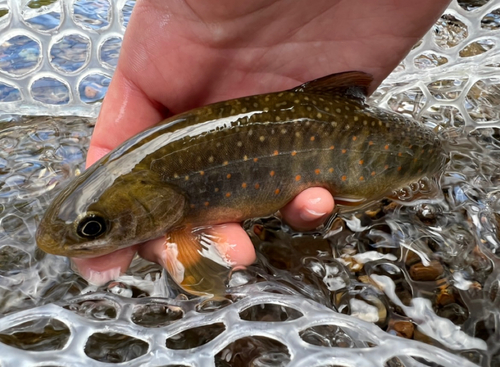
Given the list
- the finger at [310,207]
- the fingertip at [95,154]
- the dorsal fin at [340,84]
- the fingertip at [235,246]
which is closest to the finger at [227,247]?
the fingertip at [235,246]

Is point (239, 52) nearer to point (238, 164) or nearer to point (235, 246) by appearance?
point (238, 164)

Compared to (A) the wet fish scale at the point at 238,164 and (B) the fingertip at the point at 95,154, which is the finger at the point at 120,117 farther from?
(A) the wet fish scale at the point at 238,164

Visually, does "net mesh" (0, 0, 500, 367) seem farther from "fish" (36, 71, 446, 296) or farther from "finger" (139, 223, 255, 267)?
"fish" (36, 71, 446, 296)

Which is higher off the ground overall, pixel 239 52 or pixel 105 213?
pixel 239 52

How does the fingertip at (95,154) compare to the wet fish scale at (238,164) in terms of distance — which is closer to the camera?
the wet fish scale at (238,164)

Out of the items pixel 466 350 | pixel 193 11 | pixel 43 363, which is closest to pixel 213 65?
pixel 193 11

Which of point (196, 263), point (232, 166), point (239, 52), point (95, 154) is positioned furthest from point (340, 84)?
point (95, 154)

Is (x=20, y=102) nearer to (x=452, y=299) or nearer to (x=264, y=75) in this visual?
(x=264, y=75)
